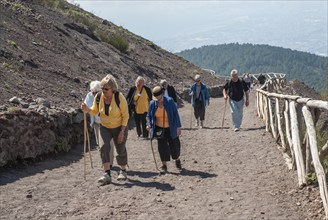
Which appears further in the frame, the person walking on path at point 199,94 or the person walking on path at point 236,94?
the person walking on path at point 199,94

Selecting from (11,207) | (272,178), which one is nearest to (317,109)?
(272,178)

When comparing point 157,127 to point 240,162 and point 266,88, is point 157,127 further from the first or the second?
point 266,88

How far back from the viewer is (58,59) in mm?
18938

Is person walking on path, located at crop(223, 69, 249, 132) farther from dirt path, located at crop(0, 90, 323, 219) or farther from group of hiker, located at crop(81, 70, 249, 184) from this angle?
group of hiker, located at crop(81, 70, 249, 184)

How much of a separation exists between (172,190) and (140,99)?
5.18 m

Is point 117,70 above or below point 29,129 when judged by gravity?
above

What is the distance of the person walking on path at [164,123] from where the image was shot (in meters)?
8.09

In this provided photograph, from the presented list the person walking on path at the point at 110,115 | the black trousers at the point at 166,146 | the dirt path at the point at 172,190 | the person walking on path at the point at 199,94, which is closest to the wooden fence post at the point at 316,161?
the dirt path at the point at 172,190

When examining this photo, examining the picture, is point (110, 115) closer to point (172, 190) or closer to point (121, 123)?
point (121, 123)

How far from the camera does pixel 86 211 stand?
632 centimetres

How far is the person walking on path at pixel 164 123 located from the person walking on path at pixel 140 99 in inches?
141

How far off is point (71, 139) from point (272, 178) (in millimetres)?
5560

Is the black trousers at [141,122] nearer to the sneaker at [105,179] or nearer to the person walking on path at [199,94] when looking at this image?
the person walking on path at [199,94]

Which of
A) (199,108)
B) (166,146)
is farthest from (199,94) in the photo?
(166,146)
